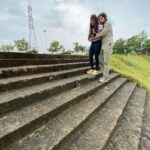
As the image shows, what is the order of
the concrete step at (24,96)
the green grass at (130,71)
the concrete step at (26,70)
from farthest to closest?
the green grass at (130,71) < the concrete step at (26,70) < the concrete step at (24,96)

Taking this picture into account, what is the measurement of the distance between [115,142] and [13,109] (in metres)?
1.48

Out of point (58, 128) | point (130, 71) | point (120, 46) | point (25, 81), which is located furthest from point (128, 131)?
point (120, 46)

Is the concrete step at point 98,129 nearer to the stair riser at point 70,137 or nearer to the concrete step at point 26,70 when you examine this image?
the stair riser at point 70,137

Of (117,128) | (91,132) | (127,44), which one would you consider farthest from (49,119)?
(127,44)

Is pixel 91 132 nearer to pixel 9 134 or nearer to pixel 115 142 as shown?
pixel 115 142

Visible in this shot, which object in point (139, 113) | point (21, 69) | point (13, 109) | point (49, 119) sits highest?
point (21, 69)

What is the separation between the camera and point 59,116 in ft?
9.72

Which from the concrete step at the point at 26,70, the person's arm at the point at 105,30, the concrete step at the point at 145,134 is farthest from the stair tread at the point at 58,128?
the person's arm at the point at 105,30

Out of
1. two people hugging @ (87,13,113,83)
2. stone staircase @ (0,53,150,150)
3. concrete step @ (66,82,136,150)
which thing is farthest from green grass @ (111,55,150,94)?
concrete step @ (66,82,136,150)

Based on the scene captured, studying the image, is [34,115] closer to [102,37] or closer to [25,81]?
[25,81]

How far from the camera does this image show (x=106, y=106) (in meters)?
4.20

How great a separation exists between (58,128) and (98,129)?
0.71m

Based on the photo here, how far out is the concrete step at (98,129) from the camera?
8.30 feet

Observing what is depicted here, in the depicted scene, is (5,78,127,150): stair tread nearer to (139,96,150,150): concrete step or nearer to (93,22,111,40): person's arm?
(139,96,150,150): concrete step
